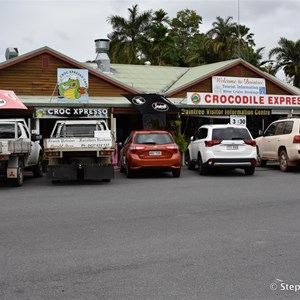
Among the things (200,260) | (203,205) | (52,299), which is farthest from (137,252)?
(203,205)

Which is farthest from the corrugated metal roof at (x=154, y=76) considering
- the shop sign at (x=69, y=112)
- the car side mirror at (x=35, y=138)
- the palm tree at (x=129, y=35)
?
the palm tree at (x=129, y=35)

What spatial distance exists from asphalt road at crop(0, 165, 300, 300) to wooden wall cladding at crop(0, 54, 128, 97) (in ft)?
35.1

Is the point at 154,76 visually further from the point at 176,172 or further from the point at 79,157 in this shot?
the point at 79,157

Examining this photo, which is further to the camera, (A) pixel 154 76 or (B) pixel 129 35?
(B) pixel 129 35

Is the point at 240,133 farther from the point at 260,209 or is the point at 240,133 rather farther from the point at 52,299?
the point at 52,299

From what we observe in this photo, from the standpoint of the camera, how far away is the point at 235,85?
23.7 meters

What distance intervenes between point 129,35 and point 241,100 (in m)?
26.0

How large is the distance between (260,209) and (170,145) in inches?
247

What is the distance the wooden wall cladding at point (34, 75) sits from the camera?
20984 mm

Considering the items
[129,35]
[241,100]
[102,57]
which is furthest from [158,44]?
[241,100]

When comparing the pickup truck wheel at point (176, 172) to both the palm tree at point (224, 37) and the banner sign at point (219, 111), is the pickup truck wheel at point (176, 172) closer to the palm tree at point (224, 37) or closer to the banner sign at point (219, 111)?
the banner sign at point (219, 111)

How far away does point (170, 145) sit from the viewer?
14.8m

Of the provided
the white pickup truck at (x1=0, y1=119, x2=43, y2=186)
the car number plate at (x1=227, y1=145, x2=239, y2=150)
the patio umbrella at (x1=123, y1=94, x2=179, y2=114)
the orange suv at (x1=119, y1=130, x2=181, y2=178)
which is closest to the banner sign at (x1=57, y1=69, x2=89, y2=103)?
the patio umbrella at (x1=123, y1=94, x2=179, y2=114)

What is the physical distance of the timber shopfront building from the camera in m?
19.8
